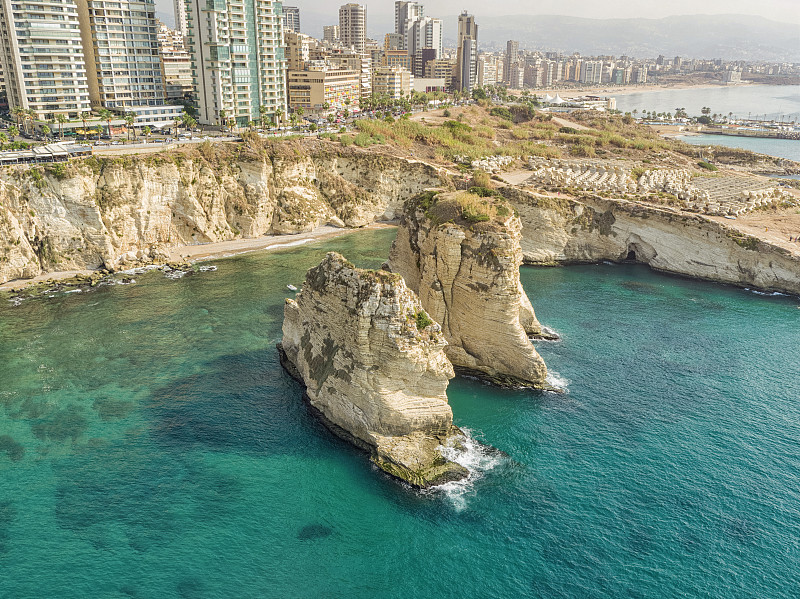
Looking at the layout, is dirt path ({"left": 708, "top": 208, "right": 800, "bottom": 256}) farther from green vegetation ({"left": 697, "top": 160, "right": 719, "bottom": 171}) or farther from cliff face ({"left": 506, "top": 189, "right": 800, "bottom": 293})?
green vegetation ({"left": 697, "top": 160, "right": 719, "bottom": 171})

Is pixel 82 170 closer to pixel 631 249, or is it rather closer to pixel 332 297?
pixel 332 297

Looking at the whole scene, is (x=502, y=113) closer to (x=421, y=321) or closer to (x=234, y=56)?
(x=234, y=56)

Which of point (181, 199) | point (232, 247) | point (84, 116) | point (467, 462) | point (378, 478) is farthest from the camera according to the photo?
point (84, 116)

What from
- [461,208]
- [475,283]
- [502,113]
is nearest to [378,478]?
[475,283]

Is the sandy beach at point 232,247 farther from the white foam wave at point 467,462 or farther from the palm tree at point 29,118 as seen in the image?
the white foam wave at point 467,462

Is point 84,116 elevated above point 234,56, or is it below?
below

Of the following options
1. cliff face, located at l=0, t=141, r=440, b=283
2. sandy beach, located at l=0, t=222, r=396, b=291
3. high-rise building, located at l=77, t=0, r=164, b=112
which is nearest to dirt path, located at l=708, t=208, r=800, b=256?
cliff face, located at l=0, t=141, r=440, b=283
